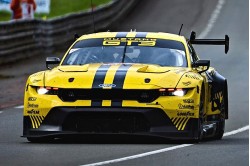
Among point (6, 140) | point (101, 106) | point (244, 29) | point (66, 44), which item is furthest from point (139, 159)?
point (244, 29)

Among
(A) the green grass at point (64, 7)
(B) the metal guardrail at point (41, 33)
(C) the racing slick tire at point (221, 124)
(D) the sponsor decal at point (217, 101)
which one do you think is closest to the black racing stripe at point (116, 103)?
(D) the sponsor decal at point (217, 101)

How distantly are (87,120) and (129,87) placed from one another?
586 millimetres

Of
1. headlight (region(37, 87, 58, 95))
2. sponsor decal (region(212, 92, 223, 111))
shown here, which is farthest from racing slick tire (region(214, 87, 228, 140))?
headlight (region(37, 87, 58, 95))

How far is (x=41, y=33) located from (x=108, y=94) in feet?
69.2

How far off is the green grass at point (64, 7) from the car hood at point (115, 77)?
39.0 meters

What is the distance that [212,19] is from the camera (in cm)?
4806

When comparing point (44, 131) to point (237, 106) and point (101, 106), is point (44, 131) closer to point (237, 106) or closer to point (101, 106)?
point (101, 106)

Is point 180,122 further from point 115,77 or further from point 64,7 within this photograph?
point 64,7

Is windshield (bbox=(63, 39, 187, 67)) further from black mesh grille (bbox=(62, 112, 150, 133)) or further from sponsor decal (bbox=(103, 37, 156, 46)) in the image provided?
black mesh grille (bbox=(62, 112, 150, 133))

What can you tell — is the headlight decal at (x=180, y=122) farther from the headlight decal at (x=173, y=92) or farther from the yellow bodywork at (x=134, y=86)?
the headlight decal at (x=173, y=92)

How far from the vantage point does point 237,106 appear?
2047 centimetres

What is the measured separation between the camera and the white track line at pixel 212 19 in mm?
43316

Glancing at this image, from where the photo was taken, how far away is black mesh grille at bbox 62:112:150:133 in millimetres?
12391

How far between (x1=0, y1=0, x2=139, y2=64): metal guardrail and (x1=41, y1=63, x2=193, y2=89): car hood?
1680 cm
